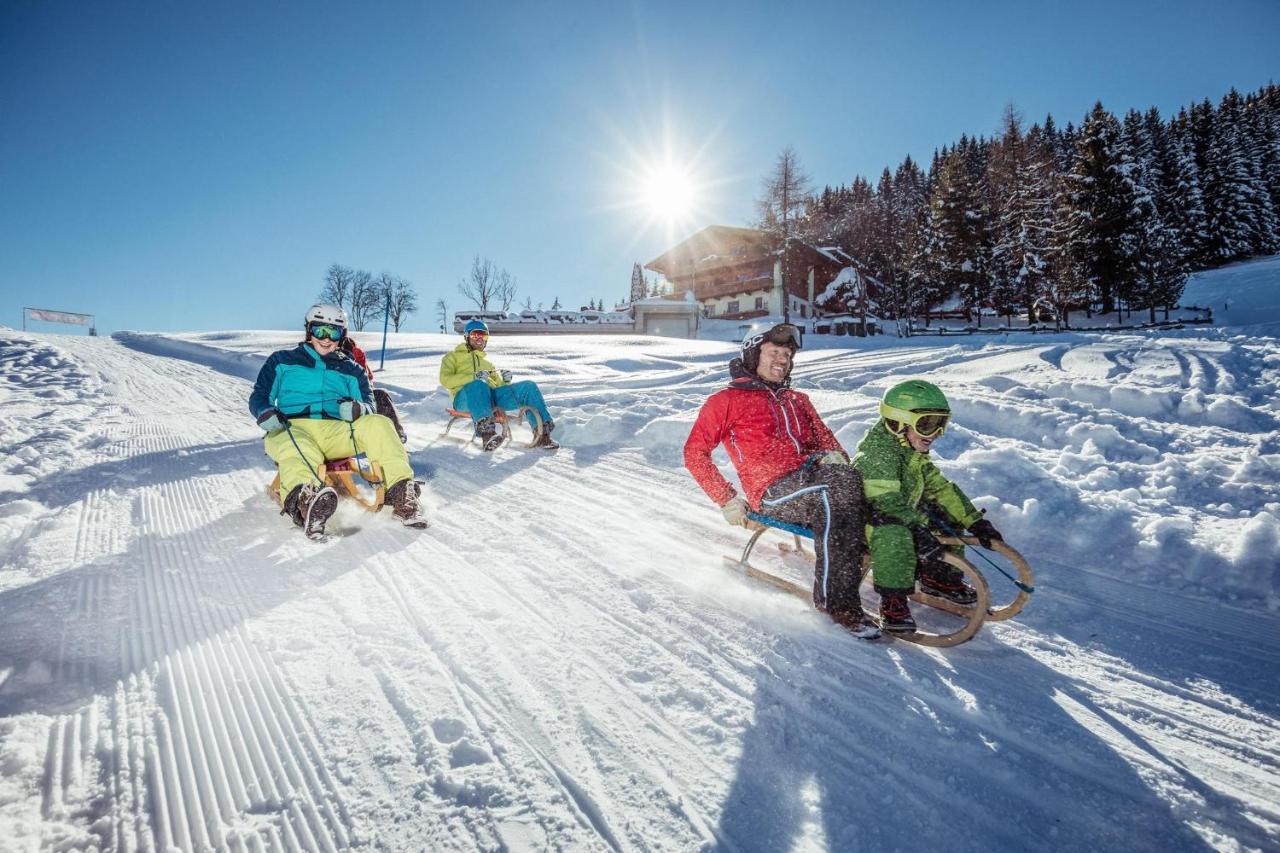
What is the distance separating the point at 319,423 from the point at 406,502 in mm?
1013

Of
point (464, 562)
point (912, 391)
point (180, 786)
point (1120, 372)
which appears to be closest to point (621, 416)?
point (464, 562)

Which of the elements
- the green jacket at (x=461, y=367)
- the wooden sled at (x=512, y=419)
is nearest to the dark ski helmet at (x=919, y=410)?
the wooden sled at (x=512, y=419)

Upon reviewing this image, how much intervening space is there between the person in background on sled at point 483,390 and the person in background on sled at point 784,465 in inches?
147

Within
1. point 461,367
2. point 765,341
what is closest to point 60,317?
point 461,367

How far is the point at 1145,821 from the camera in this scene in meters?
1.60

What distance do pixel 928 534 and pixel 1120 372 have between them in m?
7.23

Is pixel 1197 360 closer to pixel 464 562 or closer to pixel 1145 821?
pixel 1145 821

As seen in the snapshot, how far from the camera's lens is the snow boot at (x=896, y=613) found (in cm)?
248

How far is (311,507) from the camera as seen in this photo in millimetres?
3400

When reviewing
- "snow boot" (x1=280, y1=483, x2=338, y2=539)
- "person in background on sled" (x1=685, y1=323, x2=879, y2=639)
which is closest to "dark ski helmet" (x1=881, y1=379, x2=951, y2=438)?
"person in background on sled" (x1=685, y1=323, x2=879, y2=639)

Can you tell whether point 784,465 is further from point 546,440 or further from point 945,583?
point 546,440

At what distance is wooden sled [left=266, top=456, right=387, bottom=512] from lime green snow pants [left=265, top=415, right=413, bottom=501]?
0.23 ft

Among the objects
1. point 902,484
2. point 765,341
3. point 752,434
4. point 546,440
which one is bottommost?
point 546,440

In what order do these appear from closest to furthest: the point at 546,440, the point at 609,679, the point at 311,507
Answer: the point at 609,679 → the point at 311,507 → the point at 546,440
